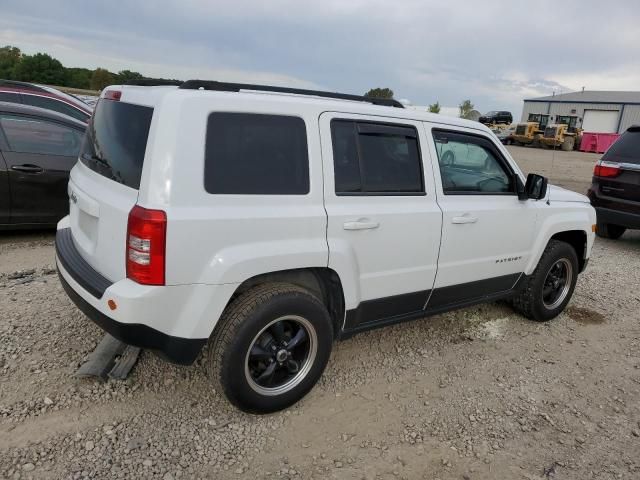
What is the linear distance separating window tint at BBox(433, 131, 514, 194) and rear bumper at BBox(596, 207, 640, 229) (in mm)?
4229

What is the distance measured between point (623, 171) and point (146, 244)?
7.20m

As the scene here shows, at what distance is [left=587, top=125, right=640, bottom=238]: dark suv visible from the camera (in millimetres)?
7141

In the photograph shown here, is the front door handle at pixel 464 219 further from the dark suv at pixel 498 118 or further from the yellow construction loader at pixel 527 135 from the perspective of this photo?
the dark suv at pixel 498 118

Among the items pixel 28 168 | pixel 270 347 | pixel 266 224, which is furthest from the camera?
pixel 28 168

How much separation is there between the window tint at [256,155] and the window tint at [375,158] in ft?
0.84

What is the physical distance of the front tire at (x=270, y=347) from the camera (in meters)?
2.74

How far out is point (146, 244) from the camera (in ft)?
7.93

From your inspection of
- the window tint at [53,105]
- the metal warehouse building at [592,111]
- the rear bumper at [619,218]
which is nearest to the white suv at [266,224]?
the rear bumper at [619,218]

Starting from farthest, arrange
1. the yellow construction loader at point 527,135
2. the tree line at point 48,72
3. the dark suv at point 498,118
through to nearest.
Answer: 1. the dark suv at point 498,118
2. the tree line at point 48,72
3. the yellow construction loader at point 527,135

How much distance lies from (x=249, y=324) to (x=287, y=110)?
47.9 inches

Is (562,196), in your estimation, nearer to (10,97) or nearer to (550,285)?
(550,285)

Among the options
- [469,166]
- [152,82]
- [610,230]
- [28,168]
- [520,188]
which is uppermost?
[152,82]

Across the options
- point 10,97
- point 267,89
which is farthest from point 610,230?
point 10,97

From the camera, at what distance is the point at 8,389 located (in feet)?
10.0
